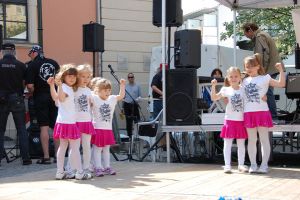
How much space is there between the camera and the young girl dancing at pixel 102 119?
759cm

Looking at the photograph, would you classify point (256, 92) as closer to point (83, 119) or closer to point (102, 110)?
point (102, 110)

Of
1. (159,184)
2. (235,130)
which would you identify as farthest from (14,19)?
(159,184)

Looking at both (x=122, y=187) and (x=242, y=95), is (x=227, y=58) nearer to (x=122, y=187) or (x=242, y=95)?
(x=242, y=95)

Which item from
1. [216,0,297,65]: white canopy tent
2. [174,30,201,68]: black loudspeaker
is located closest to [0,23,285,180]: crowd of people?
[174,30,201,68]: black loudspeaker

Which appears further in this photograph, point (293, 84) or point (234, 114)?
point (293, 84)

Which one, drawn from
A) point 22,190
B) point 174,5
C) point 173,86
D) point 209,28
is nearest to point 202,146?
point 173,86

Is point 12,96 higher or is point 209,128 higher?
point 12,96

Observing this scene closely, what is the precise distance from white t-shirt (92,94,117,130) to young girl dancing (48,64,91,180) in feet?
1.39

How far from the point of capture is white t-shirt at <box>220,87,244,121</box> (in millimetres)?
7660

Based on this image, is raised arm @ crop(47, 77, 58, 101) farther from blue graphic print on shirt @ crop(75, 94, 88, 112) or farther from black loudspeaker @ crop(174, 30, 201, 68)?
black loudspeaker @ crop(174, 30, 201, 68)

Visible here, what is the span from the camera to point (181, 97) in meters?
9.11

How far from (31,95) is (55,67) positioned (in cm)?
63

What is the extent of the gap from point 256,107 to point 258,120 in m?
0.19

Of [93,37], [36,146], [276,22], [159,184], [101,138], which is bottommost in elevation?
[159,184]
